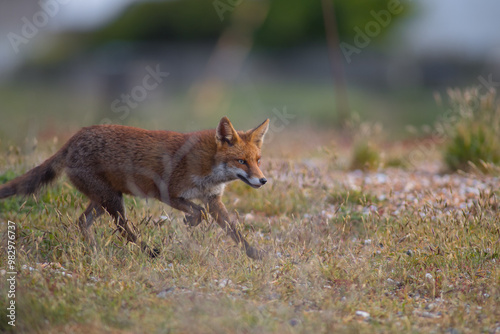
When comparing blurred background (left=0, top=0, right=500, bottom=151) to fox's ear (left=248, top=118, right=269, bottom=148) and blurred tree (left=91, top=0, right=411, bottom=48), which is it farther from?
fox's ear (left=248, top=118, right=269, bottom=148)

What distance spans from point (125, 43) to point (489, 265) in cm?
3622

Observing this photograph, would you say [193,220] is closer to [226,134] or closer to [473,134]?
[226,134]

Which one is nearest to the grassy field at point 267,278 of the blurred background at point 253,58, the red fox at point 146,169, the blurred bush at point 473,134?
the red fox at point 146,169

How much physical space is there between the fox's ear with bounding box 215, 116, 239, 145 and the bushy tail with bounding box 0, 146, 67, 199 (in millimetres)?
1825

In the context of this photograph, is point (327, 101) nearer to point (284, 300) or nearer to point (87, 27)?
point (87, 27)

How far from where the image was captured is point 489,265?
5391mm

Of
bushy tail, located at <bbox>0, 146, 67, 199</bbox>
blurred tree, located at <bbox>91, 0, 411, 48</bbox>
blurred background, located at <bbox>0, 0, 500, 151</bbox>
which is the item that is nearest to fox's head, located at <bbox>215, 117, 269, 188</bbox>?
bushy tail, located at <bbox>0, 146, 67, 199</bbox>

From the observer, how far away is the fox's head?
19.6 ft

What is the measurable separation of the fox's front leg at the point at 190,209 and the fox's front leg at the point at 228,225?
0.18 meters

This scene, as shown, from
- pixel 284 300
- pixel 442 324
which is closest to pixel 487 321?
pixel 442 324

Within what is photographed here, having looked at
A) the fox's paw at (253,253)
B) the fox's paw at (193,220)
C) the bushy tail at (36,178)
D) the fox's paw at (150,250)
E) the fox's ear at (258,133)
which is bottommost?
the fox's paw at (253,253)

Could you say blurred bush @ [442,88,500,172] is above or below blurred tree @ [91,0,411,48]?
below

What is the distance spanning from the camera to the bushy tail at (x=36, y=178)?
5.99 meters

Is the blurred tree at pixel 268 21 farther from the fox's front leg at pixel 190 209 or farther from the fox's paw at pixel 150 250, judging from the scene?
the fox's paw at pixel 150 250
